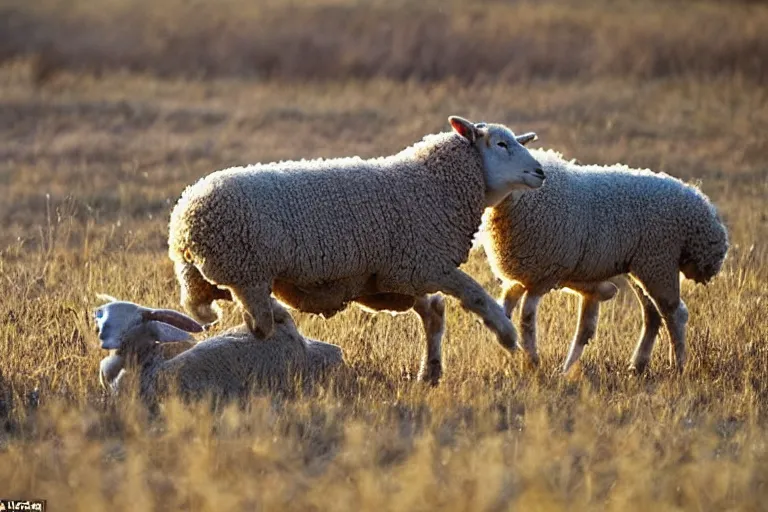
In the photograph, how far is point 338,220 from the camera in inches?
285

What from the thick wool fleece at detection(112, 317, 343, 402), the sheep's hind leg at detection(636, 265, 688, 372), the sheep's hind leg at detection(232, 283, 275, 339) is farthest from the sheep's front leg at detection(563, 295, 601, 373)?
the sheep's hind leg at detection(232, 283, 275, 339)

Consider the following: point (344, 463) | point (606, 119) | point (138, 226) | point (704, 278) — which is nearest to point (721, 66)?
point (606, 119)

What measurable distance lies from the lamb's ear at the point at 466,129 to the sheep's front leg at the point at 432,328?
0.98 metres

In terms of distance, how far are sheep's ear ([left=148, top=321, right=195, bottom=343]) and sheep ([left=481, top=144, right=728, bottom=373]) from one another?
6.64ft

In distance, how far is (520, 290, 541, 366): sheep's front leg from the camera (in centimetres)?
805

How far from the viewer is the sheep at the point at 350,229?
7.04 m

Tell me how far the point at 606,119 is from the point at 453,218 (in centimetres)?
1187

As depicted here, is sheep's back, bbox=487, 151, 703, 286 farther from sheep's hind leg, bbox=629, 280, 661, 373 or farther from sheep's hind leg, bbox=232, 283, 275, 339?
sheep's hind leg, bbox=232, 283, 275, 339

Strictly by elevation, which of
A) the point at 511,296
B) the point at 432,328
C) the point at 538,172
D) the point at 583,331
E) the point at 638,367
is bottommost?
the point at 638,367

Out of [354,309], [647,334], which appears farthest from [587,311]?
[354,309]

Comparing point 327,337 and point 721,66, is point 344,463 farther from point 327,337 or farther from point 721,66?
point 721,66

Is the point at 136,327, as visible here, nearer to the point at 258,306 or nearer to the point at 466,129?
the point at 258,306

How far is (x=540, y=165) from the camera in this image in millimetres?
7645

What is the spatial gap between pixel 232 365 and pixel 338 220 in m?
1.03
